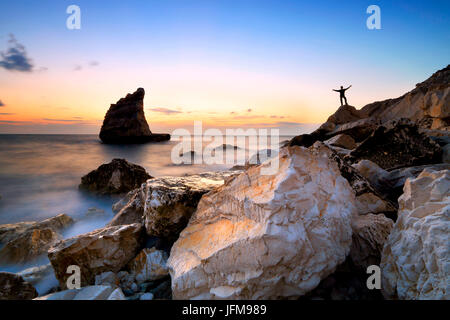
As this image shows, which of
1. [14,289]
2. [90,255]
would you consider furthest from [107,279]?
[14,289]

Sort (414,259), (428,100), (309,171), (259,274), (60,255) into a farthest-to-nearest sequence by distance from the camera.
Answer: (428,100) < (60,255) < (309,171) < (259,274) < (414,259)

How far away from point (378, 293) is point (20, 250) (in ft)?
14.8

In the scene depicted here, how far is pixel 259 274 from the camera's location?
64.9 inches

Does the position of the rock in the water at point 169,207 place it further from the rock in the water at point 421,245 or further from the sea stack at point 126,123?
the sea stack at point 126,123

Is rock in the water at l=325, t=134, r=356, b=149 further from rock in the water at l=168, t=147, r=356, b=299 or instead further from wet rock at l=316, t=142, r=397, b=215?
rock in the water at l=168, t=147, r=356, b=299

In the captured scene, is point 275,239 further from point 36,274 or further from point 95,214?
point 95,214

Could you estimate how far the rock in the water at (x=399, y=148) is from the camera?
4.03m

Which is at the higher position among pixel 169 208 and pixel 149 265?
pixel 169 208

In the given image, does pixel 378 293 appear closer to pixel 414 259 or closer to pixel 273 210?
pixel 414 259

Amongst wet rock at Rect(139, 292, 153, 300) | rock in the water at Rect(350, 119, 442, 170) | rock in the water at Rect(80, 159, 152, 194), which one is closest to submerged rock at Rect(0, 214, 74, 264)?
wet rock at Rect(139, 292, 153, 300)

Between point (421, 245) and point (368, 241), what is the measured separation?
1.74ft

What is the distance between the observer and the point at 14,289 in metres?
2.18

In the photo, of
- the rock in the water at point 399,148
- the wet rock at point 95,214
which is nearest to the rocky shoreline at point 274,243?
the rock in the water at point 399,148
